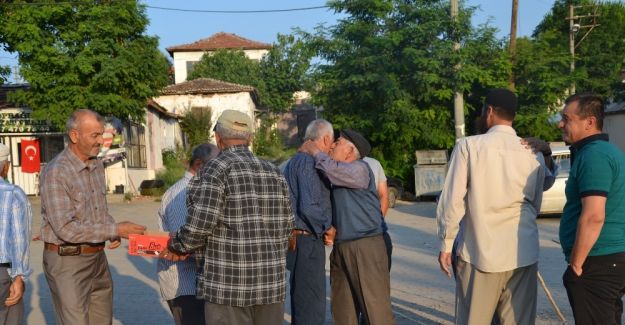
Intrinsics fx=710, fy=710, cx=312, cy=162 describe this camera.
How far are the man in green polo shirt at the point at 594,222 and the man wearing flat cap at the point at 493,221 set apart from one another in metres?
0.35

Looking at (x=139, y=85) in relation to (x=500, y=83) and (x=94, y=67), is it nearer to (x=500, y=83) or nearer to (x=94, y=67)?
(x=94, y=67)

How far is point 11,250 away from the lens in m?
4.43

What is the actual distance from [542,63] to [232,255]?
2326 cm

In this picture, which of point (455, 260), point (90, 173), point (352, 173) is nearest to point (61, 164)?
point (90, 173)

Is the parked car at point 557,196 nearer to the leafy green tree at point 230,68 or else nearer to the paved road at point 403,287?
the paved road at point 403,287

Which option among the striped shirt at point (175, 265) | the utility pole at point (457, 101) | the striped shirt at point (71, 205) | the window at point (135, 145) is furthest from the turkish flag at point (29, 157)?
the striped shirt at point (71, 205)

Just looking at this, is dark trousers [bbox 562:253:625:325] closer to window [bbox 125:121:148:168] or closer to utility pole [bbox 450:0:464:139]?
utility pole [bbox 450:0:464:139]

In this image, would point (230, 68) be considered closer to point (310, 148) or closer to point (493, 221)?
point (310, 148)

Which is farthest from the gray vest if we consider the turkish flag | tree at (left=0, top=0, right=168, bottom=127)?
the turkish flag

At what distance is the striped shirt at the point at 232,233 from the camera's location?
3932mm

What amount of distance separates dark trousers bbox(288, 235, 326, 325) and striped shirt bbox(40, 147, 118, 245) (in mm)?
1731

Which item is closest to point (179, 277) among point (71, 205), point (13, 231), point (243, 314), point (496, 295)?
point (71, 205)

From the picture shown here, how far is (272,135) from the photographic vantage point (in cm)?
4097

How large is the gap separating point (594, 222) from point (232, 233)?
2.03 meters
